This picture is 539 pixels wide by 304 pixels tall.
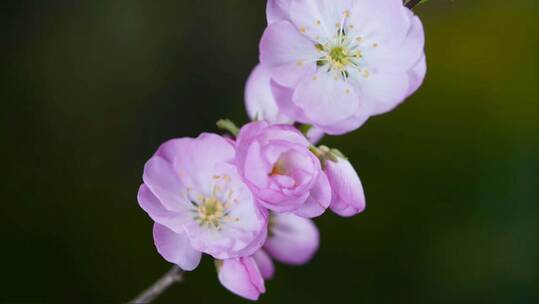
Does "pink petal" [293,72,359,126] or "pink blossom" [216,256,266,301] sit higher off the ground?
"pink petal" [293,72,359,126]

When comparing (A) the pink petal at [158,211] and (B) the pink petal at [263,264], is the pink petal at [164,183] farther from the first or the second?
(B) the pink petal at [263,264]

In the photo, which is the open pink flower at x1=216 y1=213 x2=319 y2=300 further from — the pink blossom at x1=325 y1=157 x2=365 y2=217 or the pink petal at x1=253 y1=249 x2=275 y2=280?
the pink blossom at x1=325 y1=157 x2=365 y2=217

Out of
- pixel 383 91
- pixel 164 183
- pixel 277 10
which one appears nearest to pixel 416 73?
pixel 383 91

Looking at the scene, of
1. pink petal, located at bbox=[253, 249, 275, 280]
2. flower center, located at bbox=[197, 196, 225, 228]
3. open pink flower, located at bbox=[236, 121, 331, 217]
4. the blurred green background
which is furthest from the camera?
the blurred green background

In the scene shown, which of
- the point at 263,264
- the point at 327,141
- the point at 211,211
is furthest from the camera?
the point at 327,141

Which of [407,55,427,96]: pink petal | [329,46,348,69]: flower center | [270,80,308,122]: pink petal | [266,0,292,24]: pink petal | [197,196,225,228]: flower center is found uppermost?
[266,0,292,24]: pink petal

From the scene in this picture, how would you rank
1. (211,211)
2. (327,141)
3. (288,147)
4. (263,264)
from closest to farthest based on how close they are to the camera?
(288,147) → (211,211) → (263,264) → (327,141)

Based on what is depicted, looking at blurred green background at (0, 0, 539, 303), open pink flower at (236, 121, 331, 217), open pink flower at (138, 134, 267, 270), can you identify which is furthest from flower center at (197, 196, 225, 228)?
blurred green background at (0, 0, 539, 303)

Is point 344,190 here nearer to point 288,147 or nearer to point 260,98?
point 288,147
